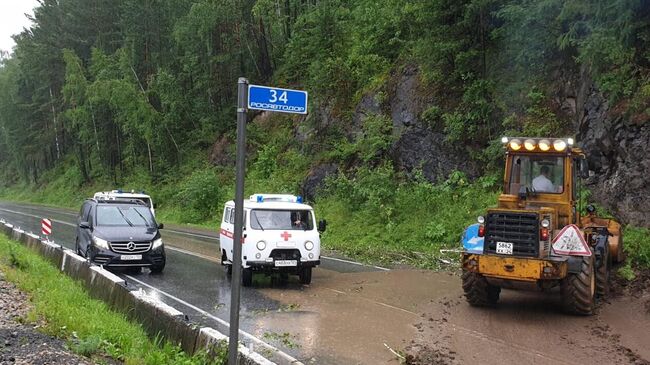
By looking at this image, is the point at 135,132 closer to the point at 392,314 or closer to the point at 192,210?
the point at 192,210

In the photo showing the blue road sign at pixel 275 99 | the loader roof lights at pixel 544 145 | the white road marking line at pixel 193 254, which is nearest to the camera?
the blue road sign at pixel 275 99

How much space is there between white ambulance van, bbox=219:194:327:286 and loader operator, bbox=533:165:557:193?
15.6 feet

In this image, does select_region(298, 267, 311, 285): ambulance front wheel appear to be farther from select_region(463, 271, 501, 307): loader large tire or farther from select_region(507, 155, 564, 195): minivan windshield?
select_region(507, 155, 564, 195): minivan windshield

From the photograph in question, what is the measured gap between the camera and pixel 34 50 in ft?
189

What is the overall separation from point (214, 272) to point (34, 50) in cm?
5303

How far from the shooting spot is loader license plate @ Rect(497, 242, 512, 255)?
9.65 metres

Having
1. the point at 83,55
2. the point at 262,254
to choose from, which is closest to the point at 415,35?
the point at 262,254

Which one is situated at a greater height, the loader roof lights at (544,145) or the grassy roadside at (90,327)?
the loader roof lights at (544,145)

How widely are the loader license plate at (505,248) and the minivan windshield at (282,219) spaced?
4748 mm

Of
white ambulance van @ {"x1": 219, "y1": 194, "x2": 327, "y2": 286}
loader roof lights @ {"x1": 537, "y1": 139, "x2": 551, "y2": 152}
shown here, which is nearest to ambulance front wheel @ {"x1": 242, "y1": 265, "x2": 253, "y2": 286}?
white ambulance van @ {"x1": 219, "y1": 194, "x2": 327, "y2": 286}

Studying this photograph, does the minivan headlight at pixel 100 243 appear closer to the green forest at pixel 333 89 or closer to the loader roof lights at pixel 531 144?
the green forest at pixel 333 89

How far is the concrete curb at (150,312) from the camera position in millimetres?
6496

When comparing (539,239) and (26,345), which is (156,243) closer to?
(26,345)

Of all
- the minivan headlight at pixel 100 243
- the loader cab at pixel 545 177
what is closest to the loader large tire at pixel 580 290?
the loader cab at pixel 545 177
